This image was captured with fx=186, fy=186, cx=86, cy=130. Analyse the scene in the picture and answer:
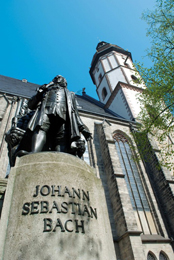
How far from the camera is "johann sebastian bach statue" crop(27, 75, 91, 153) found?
2.78 meters

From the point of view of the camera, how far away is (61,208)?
193cm

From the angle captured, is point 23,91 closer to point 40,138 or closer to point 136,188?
point 136,188

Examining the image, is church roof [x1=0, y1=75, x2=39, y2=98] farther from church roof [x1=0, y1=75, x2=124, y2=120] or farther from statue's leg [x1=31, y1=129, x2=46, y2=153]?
statue's leg [x1=31, y1=129, x2=46, y2=153]

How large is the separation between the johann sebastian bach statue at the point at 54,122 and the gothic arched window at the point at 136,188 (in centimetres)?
831

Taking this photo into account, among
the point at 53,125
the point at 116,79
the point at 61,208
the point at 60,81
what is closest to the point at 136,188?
the point at 60,81

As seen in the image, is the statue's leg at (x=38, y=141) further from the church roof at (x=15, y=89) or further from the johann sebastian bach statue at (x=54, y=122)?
the church roof at (x=15, y=89)

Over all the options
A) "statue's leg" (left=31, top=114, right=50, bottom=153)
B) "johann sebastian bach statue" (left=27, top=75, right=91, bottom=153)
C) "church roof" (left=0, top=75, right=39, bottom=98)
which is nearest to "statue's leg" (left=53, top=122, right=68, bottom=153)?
"johann sebastian bach statue" (left=27, top=75, right=91, bottom=153)

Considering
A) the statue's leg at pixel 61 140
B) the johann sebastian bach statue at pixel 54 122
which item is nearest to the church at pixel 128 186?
the johann sebastian bach statue at pixel 54 122

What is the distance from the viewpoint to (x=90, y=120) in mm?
14727

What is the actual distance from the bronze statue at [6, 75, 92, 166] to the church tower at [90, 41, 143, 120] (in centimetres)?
1493

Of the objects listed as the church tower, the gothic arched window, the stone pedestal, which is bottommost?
the stone pedestal

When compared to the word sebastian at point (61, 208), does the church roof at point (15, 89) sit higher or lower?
higher

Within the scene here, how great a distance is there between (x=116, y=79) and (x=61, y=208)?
22.6m

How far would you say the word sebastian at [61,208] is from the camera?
182cm
